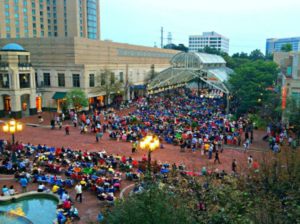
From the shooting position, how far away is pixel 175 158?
81.7 feet

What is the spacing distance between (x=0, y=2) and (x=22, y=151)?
200 feet

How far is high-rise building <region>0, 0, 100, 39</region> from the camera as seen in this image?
74.8 m

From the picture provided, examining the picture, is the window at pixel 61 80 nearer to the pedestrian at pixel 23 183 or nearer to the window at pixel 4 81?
the window at pixel 4 81

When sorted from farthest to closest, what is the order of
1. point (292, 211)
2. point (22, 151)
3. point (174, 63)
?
point (174, 63), point (22, 151), point (292, 211)

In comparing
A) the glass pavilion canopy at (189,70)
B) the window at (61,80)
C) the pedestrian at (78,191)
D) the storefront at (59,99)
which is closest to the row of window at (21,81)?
the storefront at (59,99)

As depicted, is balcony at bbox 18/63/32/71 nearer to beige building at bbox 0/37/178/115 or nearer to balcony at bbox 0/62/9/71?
beige building at bbox 0/37/178/115

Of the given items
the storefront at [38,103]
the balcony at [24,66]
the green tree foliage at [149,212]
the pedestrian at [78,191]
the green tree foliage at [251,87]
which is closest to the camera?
the green tree foliage at [149,212]

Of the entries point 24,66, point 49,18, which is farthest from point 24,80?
point 49,18

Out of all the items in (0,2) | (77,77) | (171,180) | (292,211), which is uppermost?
(0,2)

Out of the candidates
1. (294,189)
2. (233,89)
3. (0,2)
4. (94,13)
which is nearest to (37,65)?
(233,89)

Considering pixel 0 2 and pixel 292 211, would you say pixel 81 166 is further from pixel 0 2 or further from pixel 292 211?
pixel 0 2

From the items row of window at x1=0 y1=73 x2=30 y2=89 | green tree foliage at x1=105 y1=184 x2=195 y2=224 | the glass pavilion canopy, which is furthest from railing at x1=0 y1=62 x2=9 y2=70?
green tree foliage at x1=105 y1=184 x2=195 y2=224

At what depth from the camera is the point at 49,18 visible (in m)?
88.8

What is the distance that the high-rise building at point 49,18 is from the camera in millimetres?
74812
